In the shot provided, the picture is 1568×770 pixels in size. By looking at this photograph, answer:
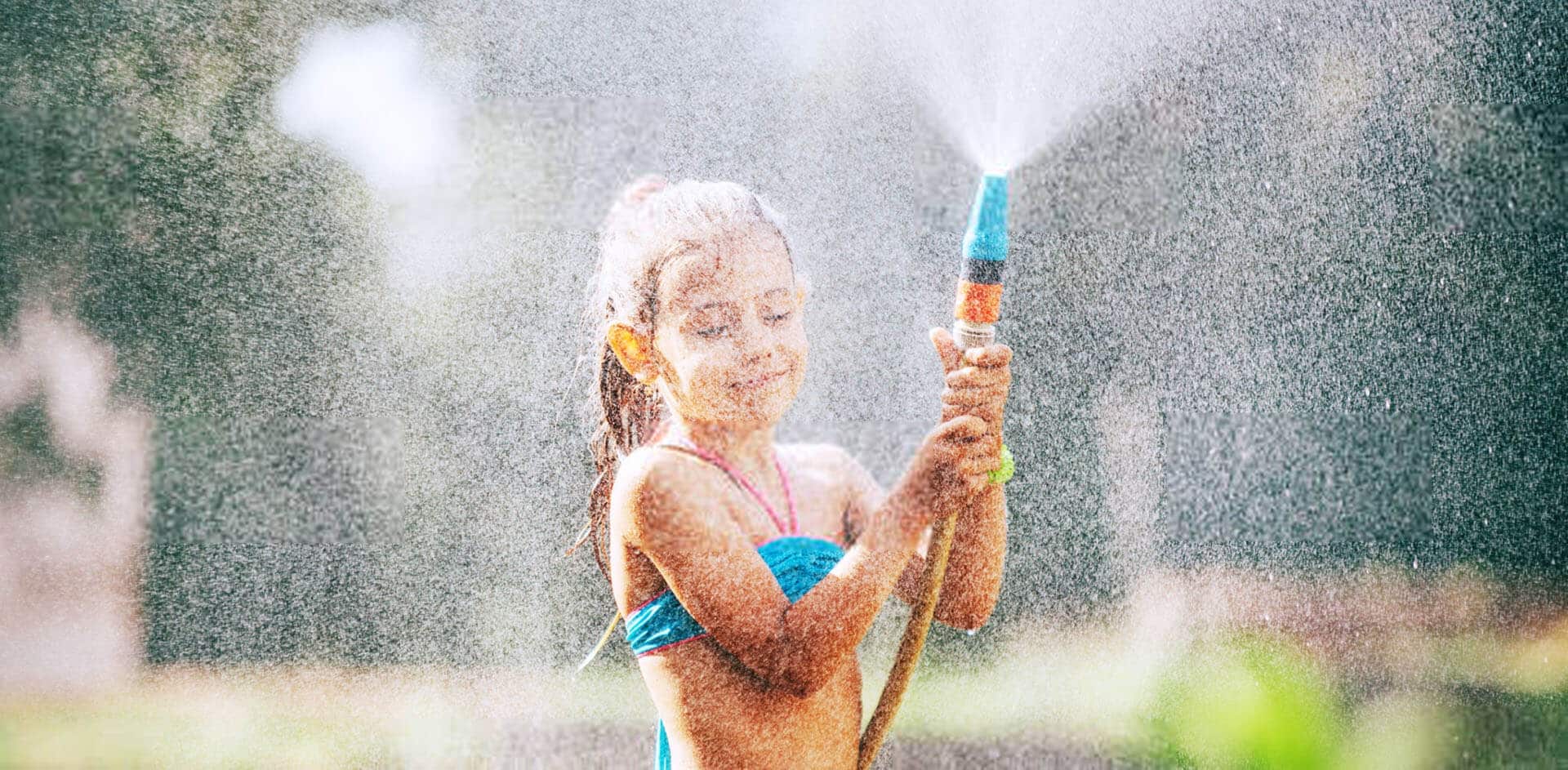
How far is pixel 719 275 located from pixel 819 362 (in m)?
1.45

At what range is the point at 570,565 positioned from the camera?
3379mm

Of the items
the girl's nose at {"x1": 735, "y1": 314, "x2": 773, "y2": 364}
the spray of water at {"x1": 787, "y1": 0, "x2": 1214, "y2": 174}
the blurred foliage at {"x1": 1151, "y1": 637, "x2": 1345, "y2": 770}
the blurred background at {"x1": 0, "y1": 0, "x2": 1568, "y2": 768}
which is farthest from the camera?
the blurred foliage at {"x1": 1151, "y1": 637, "x2": 1345, "y2": 770}

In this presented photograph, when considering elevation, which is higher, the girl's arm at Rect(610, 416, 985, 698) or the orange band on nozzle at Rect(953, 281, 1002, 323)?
the orange band on nozzle at Rect(953, 281, 1002, 323)

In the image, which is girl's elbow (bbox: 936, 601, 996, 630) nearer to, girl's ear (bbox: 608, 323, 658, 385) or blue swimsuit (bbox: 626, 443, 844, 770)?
blue swimsuit (bbox: 626, 443, 844, 770)

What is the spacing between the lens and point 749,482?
2.05 meters

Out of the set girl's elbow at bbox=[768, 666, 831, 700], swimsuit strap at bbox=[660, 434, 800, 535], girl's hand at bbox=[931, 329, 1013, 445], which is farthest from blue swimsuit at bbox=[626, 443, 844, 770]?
girl's hand at bbox=[931, 329, 1013, 445]

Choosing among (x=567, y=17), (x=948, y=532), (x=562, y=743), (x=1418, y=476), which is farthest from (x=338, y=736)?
(x=1418, y=476)

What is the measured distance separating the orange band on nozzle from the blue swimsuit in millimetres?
475

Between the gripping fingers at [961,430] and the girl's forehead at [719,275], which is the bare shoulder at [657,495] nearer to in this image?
the girl's forehead at [719,275]

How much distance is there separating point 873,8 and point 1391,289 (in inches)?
69.2

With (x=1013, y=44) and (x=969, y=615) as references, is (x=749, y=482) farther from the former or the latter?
(x=1013, y=44)

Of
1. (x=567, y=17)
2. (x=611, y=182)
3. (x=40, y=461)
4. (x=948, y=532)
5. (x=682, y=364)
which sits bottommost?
(x=948, y=532)

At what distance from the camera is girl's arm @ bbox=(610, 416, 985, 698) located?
183 cm

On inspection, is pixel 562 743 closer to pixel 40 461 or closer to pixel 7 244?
pixel 40 461
